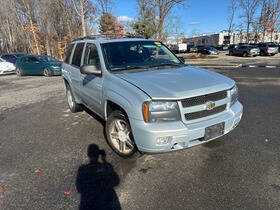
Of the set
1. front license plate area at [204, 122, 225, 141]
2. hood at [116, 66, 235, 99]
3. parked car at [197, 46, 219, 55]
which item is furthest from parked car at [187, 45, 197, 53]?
front license plate area at [204, 122, 225, 141]

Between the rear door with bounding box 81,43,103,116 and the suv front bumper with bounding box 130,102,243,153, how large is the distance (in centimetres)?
118

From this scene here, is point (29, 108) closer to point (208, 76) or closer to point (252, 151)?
point (208, 76)

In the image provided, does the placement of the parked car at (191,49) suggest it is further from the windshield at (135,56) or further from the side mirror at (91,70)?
the side mirror at (91,70)

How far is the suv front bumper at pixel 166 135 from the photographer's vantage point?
8.87ft

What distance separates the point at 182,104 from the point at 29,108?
225 inches

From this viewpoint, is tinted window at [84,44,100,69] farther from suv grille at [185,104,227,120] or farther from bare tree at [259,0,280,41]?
bare tree at [259,0,280,41]

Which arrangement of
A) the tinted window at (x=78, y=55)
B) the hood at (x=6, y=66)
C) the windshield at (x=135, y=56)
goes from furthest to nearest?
the hood at (x=6, y=66) → the tinted window at (x=78, y=55) → the windshield at (x=135, y=56)

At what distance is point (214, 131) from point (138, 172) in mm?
1225

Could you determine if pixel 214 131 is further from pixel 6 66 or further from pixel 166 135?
pixel 6 66

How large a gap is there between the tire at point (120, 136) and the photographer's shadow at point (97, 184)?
11.0 inches

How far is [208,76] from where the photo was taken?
3.42 m

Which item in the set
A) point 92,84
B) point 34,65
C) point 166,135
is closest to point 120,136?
point 166,135

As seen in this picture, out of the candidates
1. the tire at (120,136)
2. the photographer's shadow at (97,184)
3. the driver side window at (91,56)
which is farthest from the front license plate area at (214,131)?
the driver side window at (91,56)

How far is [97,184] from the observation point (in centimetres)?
290
